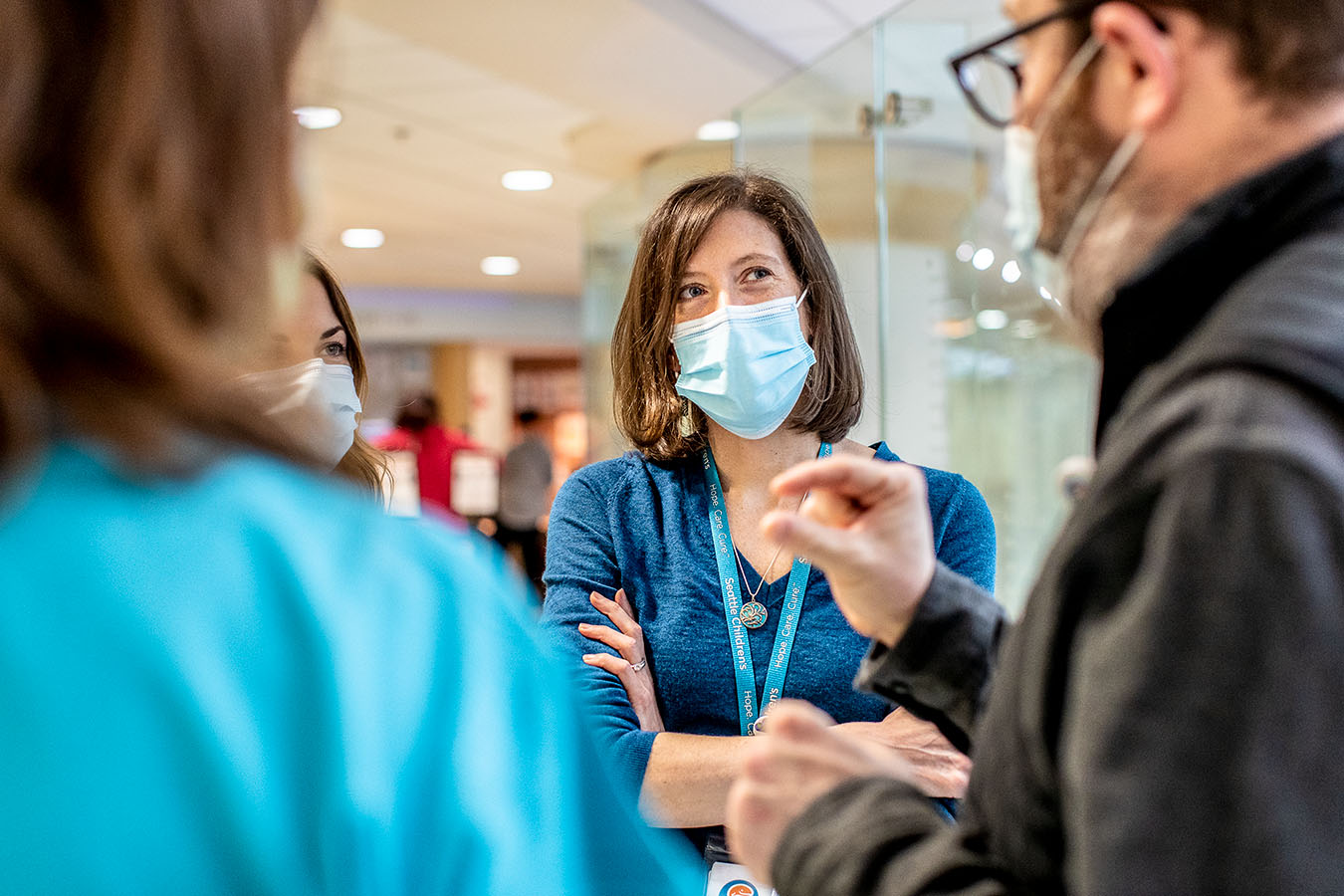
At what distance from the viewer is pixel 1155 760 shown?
516 mm

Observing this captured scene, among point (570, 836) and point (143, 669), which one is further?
point (570, 836)

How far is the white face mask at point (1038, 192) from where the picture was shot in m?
0.69

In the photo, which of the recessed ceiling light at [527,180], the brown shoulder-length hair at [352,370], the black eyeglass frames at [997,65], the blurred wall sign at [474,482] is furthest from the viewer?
the blurred wall sign at [474,482]

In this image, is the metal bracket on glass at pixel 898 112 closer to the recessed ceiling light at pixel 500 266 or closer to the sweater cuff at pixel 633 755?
the sweater cuff at pixel 633 755

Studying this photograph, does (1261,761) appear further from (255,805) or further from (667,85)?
(667,85)

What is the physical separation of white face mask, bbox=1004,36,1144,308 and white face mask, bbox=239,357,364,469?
0.83 metres

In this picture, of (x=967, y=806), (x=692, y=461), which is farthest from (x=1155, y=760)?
(x=692, y=461)

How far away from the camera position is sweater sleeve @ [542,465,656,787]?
1.42 meters

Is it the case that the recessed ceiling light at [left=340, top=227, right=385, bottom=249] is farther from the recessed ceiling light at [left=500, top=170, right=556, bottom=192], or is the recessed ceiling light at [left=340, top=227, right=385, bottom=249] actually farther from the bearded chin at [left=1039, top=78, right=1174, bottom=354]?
the bearded chin at [left=1039, top=78, right=1174, bottom=354]

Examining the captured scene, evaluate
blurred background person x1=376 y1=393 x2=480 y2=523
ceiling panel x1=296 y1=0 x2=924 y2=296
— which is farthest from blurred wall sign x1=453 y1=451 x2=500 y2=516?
ceiling panel x1=296 y1=0 x2=924 y2=296

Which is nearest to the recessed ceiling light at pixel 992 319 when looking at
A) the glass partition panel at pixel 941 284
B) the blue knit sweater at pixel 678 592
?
the glass partition panel at pixel 941 284

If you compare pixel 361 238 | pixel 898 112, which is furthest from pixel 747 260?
pixel 361 238

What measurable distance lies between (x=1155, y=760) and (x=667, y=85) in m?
4.52

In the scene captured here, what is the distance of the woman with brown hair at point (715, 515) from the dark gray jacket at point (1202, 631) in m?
0.79
